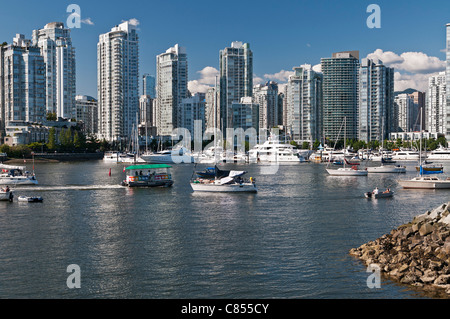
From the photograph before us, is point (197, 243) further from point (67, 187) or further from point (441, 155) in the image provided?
point (441, 155)

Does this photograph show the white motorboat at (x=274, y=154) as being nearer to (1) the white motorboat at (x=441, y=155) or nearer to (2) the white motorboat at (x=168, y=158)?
(2) the white motorboat at (x=168, y=158)

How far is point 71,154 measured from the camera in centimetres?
16562

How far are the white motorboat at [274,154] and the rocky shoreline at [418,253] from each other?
11059 cm

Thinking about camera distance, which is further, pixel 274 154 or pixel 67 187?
pixel 274 154

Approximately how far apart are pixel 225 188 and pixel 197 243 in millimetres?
26348

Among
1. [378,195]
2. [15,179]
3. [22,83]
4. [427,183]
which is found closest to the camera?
[378,195]

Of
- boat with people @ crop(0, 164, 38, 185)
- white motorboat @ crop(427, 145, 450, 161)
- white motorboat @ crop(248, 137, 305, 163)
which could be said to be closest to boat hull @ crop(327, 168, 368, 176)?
boat with people @ crop(0, 164, 38, 185)

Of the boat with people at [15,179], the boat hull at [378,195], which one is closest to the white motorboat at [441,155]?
the boat hull at [378,195]

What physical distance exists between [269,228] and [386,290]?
14634 millimetres

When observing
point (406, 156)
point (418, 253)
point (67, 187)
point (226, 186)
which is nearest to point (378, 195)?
point (226, 186)

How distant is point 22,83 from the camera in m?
179

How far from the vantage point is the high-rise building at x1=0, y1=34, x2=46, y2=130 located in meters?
178
